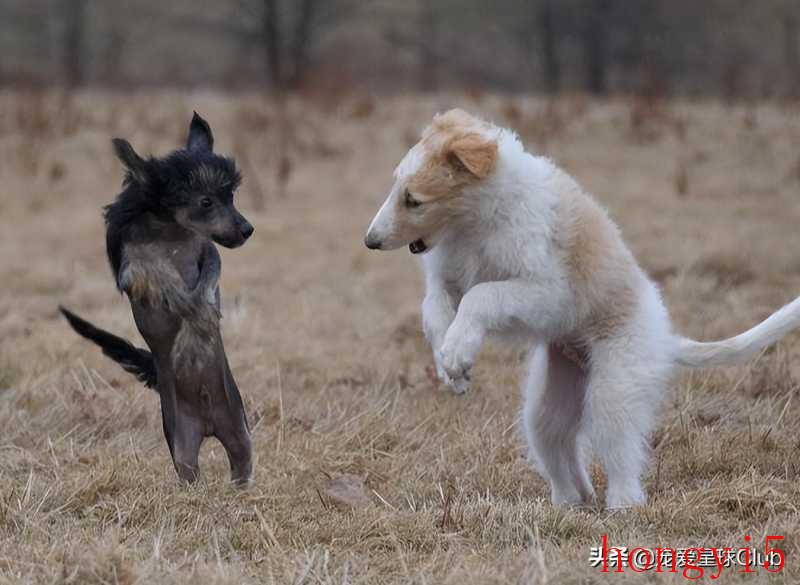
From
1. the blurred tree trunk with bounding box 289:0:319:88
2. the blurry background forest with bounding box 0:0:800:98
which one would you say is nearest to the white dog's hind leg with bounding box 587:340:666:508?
the blurry background forest with bounding box 0:0:800:98

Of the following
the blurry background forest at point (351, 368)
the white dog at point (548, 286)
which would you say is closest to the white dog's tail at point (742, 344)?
the white dog at point (548, 286)

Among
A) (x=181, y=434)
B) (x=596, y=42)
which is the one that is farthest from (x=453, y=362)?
(x=596, y=42)

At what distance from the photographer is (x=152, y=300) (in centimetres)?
385

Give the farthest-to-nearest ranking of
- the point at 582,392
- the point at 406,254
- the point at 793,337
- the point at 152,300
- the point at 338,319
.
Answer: the point at 406,254
the point at 338,319
the point at 793,337
the point at 582,392
the point at 152,300

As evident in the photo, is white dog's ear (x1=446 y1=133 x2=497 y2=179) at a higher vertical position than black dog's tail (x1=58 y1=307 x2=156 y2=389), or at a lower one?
higher

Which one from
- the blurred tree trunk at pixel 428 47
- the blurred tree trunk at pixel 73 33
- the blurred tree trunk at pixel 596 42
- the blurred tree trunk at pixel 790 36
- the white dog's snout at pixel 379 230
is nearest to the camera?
the white dog's snout at pixel 379 230

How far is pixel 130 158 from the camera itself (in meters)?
3.76

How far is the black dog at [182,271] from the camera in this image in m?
3.83

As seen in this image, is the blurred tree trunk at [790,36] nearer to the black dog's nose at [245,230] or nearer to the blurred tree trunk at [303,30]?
the blurred tree trunk at [303,30]

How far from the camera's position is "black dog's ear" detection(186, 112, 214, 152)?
159 inches

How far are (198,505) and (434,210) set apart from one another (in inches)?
53.4

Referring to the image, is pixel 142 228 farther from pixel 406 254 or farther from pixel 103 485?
pixel 406 254

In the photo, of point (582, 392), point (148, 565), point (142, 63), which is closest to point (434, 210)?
point (582, 392)

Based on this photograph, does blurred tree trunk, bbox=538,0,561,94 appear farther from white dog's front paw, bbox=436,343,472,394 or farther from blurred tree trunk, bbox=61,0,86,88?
white dog's front paw, bbox=436,343,472,394
